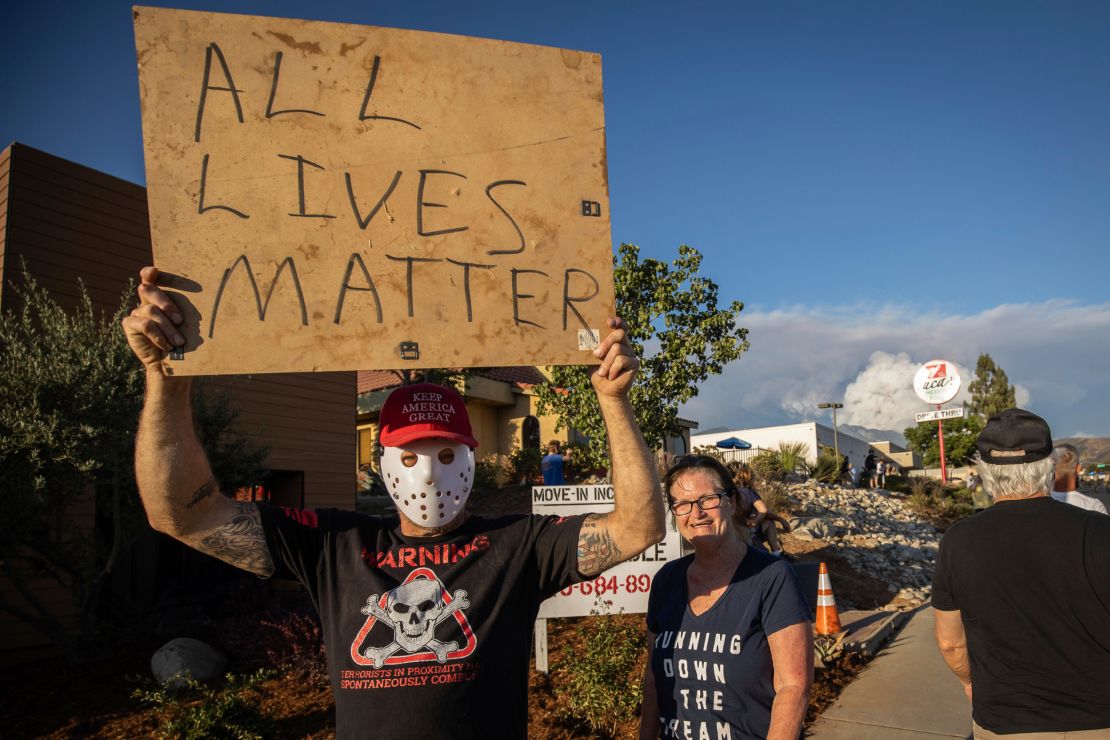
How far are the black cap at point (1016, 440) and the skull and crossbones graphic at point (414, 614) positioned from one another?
2112 mm

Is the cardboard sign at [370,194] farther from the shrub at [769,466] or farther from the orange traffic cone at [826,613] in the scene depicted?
the shrub at [769,466]

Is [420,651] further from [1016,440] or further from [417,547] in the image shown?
[1016,440]

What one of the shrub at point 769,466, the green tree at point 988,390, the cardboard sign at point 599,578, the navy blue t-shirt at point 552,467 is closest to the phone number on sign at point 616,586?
the cardboard sign at point 599,578

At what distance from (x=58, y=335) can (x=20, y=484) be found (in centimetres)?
147

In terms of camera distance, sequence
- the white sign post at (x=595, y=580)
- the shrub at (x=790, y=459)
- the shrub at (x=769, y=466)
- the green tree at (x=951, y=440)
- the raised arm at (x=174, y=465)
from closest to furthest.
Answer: the raised arm at (x=174, y=465) → the white sign post at (x=595, y=580) → the shrub at (x=769, y=466) → the shrub at (x=790, y=459) → the green tree at (x=951, y=440)

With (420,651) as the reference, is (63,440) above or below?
above

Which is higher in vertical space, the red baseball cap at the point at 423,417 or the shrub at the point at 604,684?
the red baseball cap at the point at 423,417

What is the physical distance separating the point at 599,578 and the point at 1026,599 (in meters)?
4.04

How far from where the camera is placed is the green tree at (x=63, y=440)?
22.1ft

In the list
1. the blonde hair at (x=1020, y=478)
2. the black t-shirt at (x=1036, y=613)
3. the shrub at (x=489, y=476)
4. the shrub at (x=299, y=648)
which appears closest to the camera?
the black t-shirt at (x=1036, y=613)

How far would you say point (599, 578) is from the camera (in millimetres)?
6312

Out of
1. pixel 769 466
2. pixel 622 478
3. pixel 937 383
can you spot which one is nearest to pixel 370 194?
pixel 622 478

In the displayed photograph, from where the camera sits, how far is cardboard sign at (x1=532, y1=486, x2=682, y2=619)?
6312mm

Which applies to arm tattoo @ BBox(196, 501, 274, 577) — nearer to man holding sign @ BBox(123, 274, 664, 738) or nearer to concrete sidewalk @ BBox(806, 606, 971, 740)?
man holding sign @ BBox(123, 274, 664, 738)
